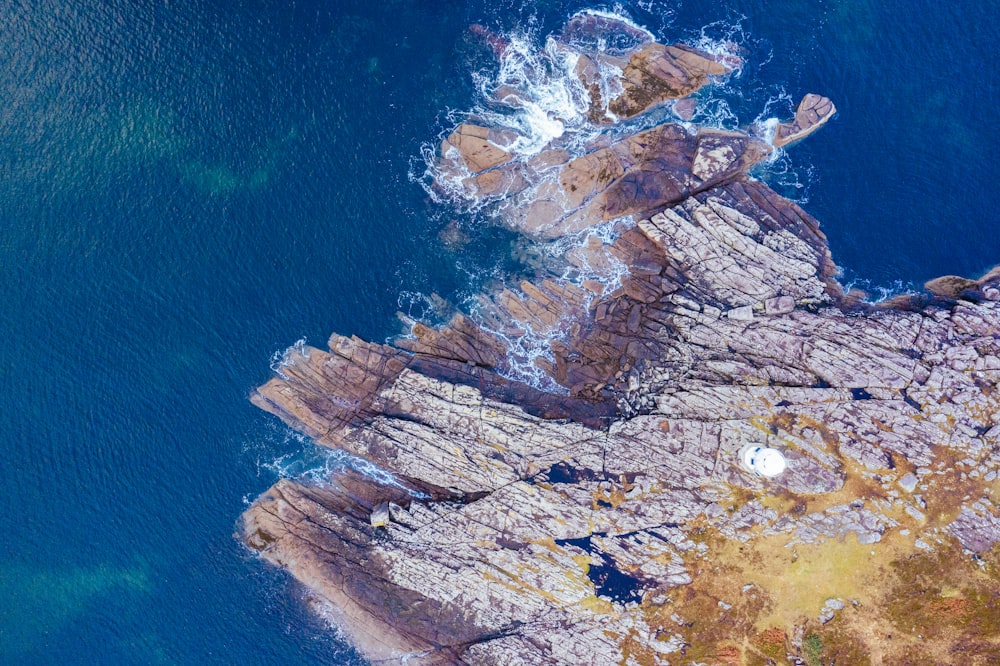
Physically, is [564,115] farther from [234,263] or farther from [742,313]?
[234,263]

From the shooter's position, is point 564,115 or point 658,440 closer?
Answer: point 658,440

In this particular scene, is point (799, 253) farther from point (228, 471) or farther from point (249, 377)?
point (228, 471)

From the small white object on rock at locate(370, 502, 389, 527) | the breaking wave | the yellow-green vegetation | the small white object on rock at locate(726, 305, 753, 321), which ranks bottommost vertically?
the yellow-green vegetation

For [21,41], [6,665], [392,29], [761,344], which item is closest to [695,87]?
[761,344]

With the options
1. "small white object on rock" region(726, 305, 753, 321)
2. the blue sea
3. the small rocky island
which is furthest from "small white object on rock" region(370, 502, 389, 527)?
"small white object on rock" region(726, 305, 753, 321)

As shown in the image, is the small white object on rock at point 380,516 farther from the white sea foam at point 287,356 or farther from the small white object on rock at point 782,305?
the small white object on rock at point 782,305

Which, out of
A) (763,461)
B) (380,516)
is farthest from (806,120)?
(380,516)

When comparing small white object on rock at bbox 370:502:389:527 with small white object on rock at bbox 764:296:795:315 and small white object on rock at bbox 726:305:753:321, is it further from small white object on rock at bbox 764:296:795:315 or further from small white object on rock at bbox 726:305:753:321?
small white object on rock at bbox 764:296:795:315
